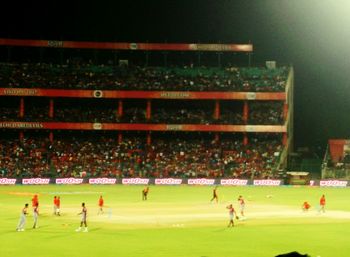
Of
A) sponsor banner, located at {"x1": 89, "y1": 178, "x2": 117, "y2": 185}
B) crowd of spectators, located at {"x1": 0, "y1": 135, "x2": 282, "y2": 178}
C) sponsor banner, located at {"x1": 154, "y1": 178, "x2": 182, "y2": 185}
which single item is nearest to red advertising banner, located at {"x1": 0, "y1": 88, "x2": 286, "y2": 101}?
crowd of spectators, located at {"x1": 0, "y1": 135, "x2": 282, "y2": 178}

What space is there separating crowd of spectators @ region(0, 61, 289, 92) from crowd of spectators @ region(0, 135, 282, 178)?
Answer: 8198 mm

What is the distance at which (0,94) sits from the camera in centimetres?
8750

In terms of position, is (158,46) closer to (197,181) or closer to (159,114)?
(159,114)

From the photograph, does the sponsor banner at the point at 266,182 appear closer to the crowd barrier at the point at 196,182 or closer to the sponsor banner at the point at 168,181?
the crowd barrier at the point at 196,182

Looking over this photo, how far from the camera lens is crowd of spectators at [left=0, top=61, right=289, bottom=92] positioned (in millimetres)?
91250

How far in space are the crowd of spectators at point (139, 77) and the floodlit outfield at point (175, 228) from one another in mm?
31585

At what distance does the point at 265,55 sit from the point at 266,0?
13.8m

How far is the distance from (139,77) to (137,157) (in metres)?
14.9

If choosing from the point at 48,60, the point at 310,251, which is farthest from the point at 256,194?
the point at 48,60

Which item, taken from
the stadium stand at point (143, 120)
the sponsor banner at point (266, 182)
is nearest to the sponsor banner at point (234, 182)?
the stadium stand at point (143, 120)

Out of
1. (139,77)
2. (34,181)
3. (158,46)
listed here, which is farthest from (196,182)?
(158,46)

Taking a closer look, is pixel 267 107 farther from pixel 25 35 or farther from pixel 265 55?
pixel 25 35

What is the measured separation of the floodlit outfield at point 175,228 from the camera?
29.4 m

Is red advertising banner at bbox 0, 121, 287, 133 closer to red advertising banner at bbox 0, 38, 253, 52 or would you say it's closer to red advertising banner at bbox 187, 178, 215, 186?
red advertising banner at bbox 187, 178, 215, 186
